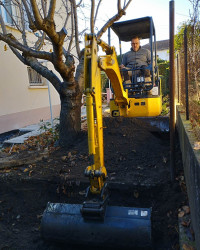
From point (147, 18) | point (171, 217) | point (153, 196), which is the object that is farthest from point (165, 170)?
point (147, 18)

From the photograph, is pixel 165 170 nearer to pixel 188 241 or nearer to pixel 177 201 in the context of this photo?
pixel 177 201

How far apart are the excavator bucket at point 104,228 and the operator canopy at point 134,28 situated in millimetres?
4665

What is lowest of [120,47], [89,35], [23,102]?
[23,102]

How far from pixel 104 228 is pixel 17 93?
7.73 metres

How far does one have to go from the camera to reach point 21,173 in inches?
183

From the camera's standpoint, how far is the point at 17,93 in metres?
9.49

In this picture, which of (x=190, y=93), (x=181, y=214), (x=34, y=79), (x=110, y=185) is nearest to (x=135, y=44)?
(x=190, y=93)

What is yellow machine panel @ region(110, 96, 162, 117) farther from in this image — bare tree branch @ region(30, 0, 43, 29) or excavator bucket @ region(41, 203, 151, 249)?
excavator bucket @ region(41, 203, 151, 249)

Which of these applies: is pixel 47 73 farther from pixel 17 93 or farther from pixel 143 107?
pixel 17 93

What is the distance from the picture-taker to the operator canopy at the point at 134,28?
632 cm

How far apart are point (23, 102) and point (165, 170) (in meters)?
7.16

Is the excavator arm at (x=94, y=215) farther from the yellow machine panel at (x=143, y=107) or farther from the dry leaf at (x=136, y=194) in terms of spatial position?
the yellow machine panel at (x=143, y=107)

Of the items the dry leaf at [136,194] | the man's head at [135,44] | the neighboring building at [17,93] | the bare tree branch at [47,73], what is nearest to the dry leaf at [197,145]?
the dry leaf at [136,194]

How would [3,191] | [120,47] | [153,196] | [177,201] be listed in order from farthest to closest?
[120,47] < [3,191] < [153,196] < [177,201]
